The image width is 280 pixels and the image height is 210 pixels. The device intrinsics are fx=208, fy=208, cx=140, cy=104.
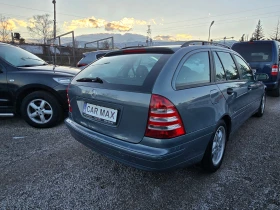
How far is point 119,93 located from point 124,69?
1.55ft

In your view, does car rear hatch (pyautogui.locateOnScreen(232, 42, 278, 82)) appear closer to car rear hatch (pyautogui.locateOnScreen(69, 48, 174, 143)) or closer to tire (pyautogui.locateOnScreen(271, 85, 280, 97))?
tire (pyautogui.locateOnScreen(271, 85, 280, 97))

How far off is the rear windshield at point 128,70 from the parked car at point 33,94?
1321mm

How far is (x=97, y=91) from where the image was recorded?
216 centimetres

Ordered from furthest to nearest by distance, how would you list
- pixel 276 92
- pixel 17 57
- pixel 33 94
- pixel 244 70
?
pixel 276 92 → pixel 17 57 → pixel 33 94 → pixel 244 70

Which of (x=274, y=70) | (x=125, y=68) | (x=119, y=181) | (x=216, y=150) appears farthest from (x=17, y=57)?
(x=274, y=70)

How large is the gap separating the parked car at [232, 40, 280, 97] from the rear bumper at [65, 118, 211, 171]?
5.34 metres

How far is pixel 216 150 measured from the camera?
101 inches

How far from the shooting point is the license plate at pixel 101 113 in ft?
6.71

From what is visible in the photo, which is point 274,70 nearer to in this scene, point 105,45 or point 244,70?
point 244,70

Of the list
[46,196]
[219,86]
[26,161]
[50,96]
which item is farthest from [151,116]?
[50,96]

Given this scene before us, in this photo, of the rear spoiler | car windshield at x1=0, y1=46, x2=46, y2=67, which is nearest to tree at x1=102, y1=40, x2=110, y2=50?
car windshield at x1=0, y1=46, x2=46, y2=67

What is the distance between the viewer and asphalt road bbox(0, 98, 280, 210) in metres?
2.00

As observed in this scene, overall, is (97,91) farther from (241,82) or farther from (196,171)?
(241,82)

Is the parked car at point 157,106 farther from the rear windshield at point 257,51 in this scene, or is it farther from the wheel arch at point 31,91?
the rear windshield at point 257,51
